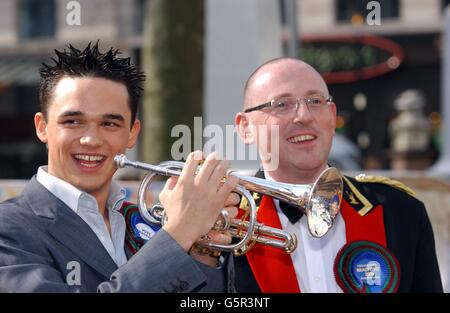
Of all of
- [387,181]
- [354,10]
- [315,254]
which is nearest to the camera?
[315,254]

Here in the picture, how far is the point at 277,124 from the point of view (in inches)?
129

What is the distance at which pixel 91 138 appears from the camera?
8.95 ft

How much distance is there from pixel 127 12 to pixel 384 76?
399 inches

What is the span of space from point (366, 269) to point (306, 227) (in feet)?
1.13

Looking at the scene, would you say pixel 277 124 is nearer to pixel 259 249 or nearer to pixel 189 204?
pixel 259 249

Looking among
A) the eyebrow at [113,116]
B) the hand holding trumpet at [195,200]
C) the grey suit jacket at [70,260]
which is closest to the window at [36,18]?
the eyebrow at [113,116]

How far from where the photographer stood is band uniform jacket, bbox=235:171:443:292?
3.17 m

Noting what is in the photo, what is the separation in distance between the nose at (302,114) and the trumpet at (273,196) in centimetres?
25

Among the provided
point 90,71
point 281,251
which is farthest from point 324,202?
point 90,71

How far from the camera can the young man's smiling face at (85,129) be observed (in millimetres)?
2729

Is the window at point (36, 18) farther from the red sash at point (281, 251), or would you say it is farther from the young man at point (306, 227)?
the red sash at point (281, 251)

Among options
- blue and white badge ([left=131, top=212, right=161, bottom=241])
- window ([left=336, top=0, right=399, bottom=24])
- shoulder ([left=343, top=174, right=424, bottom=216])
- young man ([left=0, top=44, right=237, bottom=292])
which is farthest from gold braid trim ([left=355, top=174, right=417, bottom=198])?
window ([left=336, top=0, right=399, bottom=24])

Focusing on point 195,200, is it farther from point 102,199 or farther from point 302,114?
point 302,114
